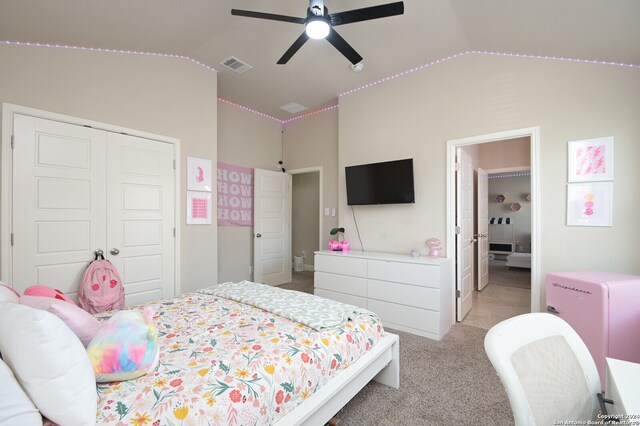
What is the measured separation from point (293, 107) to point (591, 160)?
376 centimetres

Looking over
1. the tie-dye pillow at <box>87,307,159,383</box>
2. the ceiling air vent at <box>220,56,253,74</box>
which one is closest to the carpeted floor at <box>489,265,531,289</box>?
the ceiling air vent at <box>220,56,253,74</box>

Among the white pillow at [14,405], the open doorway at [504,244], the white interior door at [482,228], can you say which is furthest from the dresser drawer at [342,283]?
the white pillow at [14,405]

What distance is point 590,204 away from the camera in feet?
7.97

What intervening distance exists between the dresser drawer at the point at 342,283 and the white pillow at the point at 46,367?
2.72 m

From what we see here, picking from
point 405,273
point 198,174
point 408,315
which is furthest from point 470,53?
point 198,174

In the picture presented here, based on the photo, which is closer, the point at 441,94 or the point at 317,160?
the point at 441,94

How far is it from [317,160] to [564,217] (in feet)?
10.7

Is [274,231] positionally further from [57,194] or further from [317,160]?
[57,194]

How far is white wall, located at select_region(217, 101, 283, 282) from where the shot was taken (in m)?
4.30

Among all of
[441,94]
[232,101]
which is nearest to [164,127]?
[232,101]

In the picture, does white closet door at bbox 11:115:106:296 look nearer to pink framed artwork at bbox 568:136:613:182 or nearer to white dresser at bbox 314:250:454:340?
white dresser at bbox 314:250:454:340

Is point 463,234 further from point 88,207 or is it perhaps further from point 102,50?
point 102,50

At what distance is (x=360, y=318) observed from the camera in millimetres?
1854

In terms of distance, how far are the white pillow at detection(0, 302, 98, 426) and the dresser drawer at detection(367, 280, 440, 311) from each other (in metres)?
2.67
